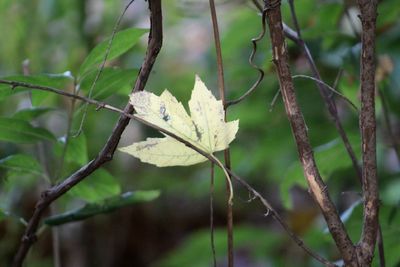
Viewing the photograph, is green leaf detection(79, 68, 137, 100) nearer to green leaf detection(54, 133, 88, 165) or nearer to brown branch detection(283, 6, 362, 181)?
green leaf detection(54, 133, 88, 165)

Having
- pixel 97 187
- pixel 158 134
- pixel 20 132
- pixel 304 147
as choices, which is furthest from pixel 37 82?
pixel 158 134

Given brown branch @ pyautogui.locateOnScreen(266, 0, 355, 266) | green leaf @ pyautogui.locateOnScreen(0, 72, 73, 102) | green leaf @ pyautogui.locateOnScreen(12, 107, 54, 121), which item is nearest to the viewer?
brown branch @ pyautogui.locateOnScreen(266, 0, 355, 266)

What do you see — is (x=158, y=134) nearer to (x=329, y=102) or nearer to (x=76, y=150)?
(x=76, y=150)

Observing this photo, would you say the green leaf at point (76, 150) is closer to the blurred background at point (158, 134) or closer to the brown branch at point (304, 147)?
the blurred background at point (158, 134)

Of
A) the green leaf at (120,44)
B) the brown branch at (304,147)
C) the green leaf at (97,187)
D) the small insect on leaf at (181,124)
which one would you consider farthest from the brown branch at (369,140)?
the green leaf at (97,187)

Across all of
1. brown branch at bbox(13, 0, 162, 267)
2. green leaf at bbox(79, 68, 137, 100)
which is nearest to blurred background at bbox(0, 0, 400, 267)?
green leaf at bbox(79, 68, 137, 100)
